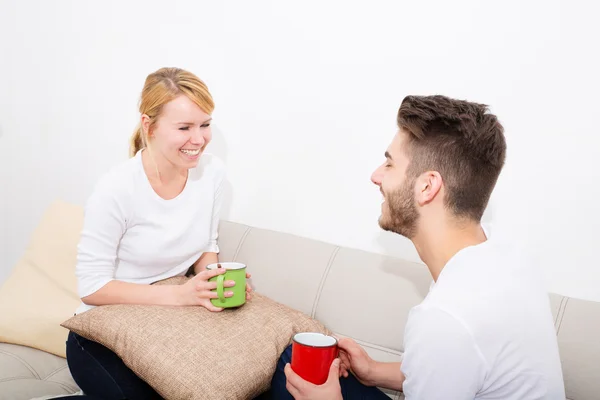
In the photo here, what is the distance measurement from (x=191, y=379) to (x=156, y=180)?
66 cm

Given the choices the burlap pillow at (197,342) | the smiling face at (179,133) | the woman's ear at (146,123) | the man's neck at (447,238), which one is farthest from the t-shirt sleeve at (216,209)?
the man's neck at (447,238)

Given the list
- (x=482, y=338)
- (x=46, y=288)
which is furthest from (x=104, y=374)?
(x=482, y=338)

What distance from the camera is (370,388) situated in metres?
1.30

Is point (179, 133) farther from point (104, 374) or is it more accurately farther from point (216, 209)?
point (104, 374)

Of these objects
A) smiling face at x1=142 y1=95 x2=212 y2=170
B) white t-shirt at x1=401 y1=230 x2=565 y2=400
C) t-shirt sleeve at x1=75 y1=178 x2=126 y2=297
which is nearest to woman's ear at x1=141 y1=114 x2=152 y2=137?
smiling face at x1=142 y1=95 x2=212 y2=170

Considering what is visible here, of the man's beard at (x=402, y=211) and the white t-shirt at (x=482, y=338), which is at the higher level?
the man's beard at (x=402, y=211)

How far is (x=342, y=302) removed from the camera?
1556 mm

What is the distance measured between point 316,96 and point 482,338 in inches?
43.7

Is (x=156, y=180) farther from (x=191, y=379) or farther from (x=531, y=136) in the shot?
(x=531, y=136)

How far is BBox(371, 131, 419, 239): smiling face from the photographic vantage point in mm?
1113

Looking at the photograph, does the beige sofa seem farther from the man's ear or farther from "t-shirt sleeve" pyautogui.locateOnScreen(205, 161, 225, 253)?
the man's ear

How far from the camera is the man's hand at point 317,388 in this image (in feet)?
3.51

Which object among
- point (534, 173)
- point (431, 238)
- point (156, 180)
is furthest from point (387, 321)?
point (156, 180)

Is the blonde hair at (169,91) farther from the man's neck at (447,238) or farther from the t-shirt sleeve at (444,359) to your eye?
the t-shirt sleeve at (444,359)
